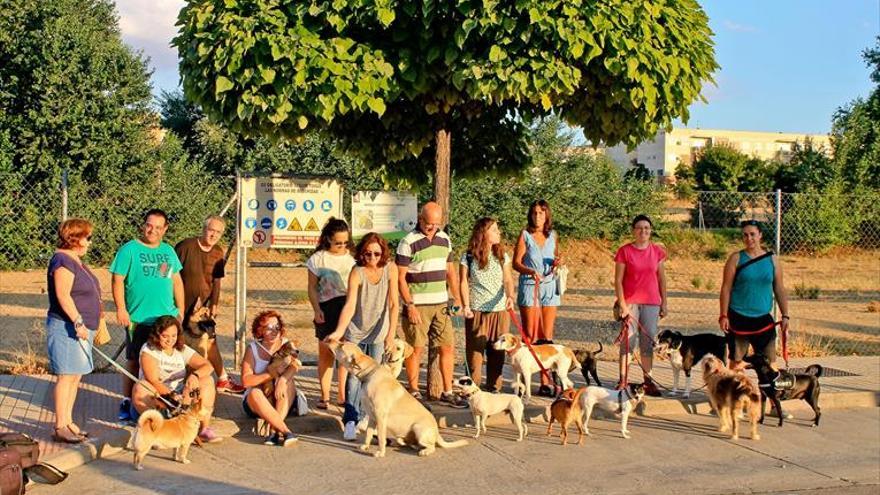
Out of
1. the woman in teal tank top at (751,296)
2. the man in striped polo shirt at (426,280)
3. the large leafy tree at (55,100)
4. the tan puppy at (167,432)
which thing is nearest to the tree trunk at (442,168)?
the man in striped polo shirt at (426,280)

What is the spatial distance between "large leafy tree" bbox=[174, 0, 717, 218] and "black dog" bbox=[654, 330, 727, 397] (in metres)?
2.06

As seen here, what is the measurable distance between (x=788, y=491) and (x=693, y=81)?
11.7 feet

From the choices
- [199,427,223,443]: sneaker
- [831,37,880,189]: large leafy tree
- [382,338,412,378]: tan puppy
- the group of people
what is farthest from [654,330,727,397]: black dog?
[831,37,880,189]: large leafy tree

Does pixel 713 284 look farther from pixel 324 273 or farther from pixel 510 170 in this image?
pixel 324 273

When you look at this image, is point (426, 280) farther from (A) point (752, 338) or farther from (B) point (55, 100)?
(B) point (55, 100)

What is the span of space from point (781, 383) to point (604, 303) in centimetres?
1295

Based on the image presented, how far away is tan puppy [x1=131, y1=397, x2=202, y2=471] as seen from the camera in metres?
6.74

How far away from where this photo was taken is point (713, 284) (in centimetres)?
2545

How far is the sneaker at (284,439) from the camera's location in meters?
7.62

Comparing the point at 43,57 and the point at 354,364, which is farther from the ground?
the point at 43,57

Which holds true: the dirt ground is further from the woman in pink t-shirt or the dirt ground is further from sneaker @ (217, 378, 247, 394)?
the woman in pink t-shirt

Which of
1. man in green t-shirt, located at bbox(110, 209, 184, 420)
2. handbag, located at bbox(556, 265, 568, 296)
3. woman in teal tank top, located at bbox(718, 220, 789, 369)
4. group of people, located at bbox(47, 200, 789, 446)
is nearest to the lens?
group of people, located at bbox(47, 200, 789, 446)

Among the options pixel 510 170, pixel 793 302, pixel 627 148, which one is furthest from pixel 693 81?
pixel 793 302

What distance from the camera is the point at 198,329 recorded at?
28.9ft
